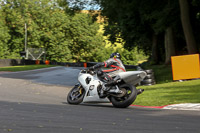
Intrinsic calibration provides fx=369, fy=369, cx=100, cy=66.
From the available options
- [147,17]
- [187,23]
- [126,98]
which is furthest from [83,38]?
[126,98]

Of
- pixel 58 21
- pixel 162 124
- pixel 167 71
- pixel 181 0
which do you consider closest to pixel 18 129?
pixel 162 124

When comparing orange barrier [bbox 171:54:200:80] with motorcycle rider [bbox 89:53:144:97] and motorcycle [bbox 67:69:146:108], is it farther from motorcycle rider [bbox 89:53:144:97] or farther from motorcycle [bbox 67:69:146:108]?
motorcycle rider [bbox 89:53:144:97]

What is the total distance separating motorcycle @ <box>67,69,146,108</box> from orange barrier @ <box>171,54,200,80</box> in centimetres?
975

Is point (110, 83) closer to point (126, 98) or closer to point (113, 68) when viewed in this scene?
point (113, 68)

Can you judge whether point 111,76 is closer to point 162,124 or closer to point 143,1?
point 162,124

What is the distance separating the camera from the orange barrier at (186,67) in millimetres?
19984

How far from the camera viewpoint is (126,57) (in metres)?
119

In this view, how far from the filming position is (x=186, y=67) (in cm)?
2006

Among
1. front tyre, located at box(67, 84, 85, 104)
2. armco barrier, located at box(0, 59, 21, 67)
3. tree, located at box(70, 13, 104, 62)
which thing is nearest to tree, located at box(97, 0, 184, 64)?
front tyre, located at box(67, 84, 85, 104)

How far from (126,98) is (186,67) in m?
10.7

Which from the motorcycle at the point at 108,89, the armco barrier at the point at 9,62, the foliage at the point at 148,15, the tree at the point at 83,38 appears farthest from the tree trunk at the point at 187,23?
the tree at the point at 83,38

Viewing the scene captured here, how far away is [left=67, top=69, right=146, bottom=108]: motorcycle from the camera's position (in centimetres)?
997

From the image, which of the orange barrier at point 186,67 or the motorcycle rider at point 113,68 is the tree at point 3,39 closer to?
the orange barrier at point 186,67

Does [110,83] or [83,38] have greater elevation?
[83,38]
